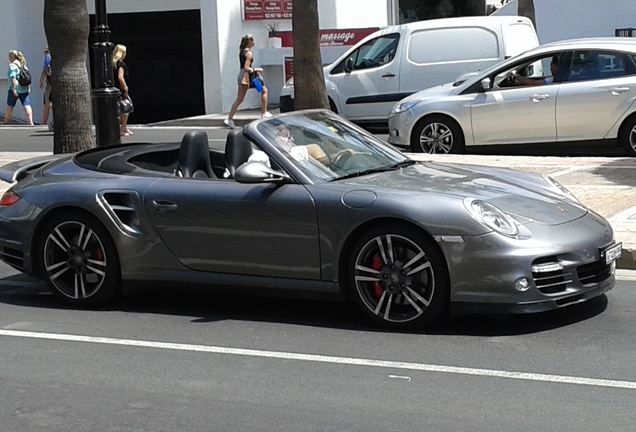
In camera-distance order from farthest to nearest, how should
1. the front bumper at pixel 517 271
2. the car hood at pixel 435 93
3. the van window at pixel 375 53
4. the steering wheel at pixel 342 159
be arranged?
the van window at pixel 375 53
the car hood at pixel 435 93
the steering wheel at pixel 342 159
the front bumper at pixel 517 271

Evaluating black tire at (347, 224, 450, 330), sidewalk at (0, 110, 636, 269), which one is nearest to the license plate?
black tire at (347, 224, 450, 330)

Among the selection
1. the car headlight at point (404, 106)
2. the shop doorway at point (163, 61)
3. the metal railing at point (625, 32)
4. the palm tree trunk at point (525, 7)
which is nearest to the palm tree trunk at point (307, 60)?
the car headlight at point (404, 106)

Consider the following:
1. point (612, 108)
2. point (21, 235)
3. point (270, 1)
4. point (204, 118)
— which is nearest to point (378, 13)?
point (270, 1)

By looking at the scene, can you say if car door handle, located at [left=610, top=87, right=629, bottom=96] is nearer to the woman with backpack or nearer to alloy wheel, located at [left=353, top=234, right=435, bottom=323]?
alloy wheel, located at [left=353, top=234, right=435, bottom=323]

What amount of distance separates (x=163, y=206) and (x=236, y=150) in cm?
69

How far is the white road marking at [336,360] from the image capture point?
564cm

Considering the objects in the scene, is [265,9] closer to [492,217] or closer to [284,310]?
[284,310]

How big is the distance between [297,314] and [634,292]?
2.26 meters

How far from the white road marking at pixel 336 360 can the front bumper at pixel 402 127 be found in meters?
8.68

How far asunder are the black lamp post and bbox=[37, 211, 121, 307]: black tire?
5.24 meters

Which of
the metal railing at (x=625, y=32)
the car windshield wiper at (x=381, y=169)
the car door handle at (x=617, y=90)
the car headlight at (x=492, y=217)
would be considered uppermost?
the metal railing at (x=625, y=32)

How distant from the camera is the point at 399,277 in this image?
21.6 ft

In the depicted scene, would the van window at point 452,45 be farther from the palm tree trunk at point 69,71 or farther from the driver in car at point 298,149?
the driver in car at point 298,149

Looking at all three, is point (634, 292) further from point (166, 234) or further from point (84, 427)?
point (84, 427)
